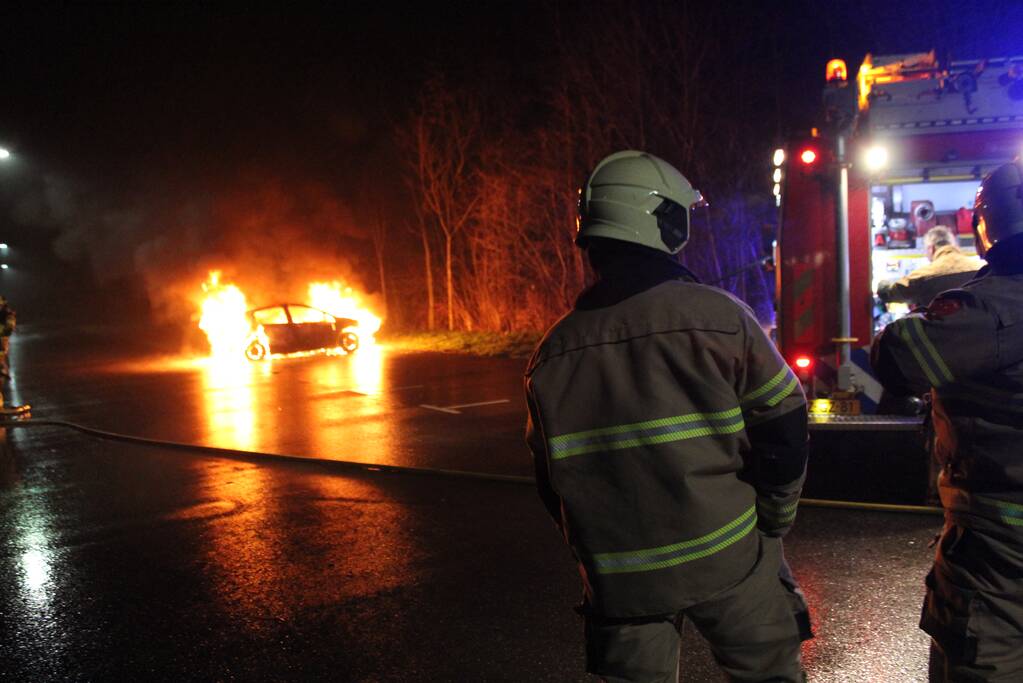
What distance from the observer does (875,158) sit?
233 inches

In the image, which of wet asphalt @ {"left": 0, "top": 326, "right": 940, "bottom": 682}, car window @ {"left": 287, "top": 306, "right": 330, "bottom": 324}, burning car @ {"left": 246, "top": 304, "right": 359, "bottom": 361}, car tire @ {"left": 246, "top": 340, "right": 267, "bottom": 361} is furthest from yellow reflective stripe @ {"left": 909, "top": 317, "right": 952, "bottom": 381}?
car window @ {"left": 287, "top": 306, "right": 330, "bottom": 324}

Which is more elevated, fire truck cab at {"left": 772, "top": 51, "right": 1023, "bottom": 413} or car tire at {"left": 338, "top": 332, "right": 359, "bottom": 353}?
fire truck cab at {"left": 772, "top": 51, "right": 1023, "bottom": 413}

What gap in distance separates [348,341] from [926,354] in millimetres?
19106

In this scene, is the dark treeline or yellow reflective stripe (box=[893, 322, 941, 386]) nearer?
yellow reflective stripe (box=[893, 322, 941, 386])

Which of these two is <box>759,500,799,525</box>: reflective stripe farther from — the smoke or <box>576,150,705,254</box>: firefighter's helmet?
the smoke

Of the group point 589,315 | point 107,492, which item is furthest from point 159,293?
point 589,315

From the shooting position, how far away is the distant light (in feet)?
19.4

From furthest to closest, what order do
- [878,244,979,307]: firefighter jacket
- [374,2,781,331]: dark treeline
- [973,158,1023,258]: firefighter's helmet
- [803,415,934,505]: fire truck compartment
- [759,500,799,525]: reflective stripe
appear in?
[374,2,781,331]: dark treeline → [803,415,934,505]: fire truck compartment → [878,244,979,307]: firefighter jacket → [973,158,1023,258]: firefighter's helmet → [759,500,799,525]: reflective stripe

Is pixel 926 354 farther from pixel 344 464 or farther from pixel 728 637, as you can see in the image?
pixel 344 464

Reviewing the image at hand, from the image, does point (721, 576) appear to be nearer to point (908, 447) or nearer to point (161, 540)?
point (908, 447)

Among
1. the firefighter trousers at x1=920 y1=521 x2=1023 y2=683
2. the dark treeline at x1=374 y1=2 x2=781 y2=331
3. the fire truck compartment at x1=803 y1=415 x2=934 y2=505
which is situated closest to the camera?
the firefighter trousers at x1=920 y1=521 x2=1023 y2=683

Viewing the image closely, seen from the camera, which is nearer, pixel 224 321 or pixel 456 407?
pixel 456 407

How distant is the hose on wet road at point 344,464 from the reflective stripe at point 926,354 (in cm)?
350

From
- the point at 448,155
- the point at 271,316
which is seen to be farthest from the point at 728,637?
the point at 448,155
